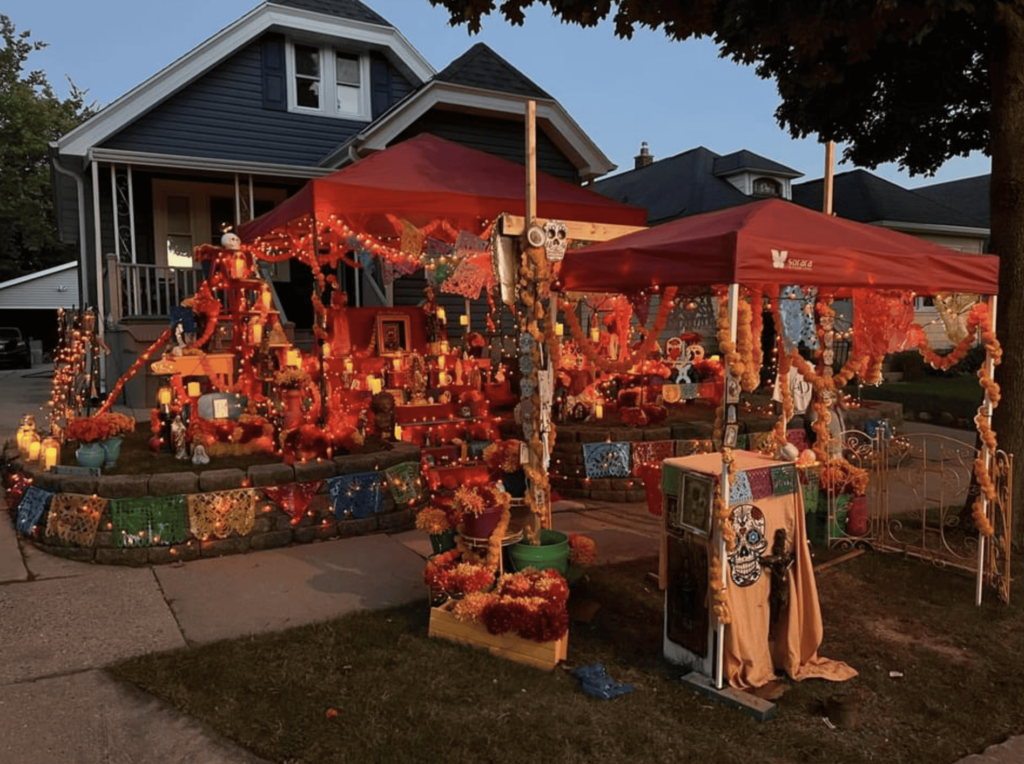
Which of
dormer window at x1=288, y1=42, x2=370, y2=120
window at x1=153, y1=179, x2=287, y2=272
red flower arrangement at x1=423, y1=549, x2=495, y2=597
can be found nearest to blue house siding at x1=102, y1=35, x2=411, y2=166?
dormer window at x1=288, y1=42, x2=370, y2=120

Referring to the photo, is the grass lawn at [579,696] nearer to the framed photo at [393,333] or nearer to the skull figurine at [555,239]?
the skull figurine at [555,239]

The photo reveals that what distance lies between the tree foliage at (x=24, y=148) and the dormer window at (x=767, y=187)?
30344mm

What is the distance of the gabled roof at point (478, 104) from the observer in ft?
45.8

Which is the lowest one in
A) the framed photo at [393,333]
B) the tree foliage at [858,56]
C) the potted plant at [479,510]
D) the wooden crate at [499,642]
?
the wooden crate at [499,642]

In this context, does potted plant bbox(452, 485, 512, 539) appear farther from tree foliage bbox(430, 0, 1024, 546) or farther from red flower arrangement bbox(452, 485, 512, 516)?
tree foliage bbox(430, 0, 1024, 546)

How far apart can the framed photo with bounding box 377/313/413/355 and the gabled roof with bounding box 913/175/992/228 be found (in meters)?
24.4

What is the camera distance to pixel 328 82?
16531 millimetres

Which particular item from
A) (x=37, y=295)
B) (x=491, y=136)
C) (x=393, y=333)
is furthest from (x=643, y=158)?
(x=37, y=295)

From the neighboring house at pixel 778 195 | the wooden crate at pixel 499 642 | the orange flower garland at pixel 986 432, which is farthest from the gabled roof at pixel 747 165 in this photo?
the wooden crate at pixel 499 642

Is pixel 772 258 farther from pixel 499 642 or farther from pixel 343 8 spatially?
pixel 343 8

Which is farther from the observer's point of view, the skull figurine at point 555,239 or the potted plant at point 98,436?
the potted plant at point 98,436

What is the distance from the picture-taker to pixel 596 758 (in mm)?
3504

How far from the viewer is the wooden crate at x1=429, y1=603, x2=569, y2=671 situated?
4.39 meters

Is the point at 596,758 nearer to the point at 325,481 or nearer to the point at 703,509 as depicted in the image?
the point at 703,509
